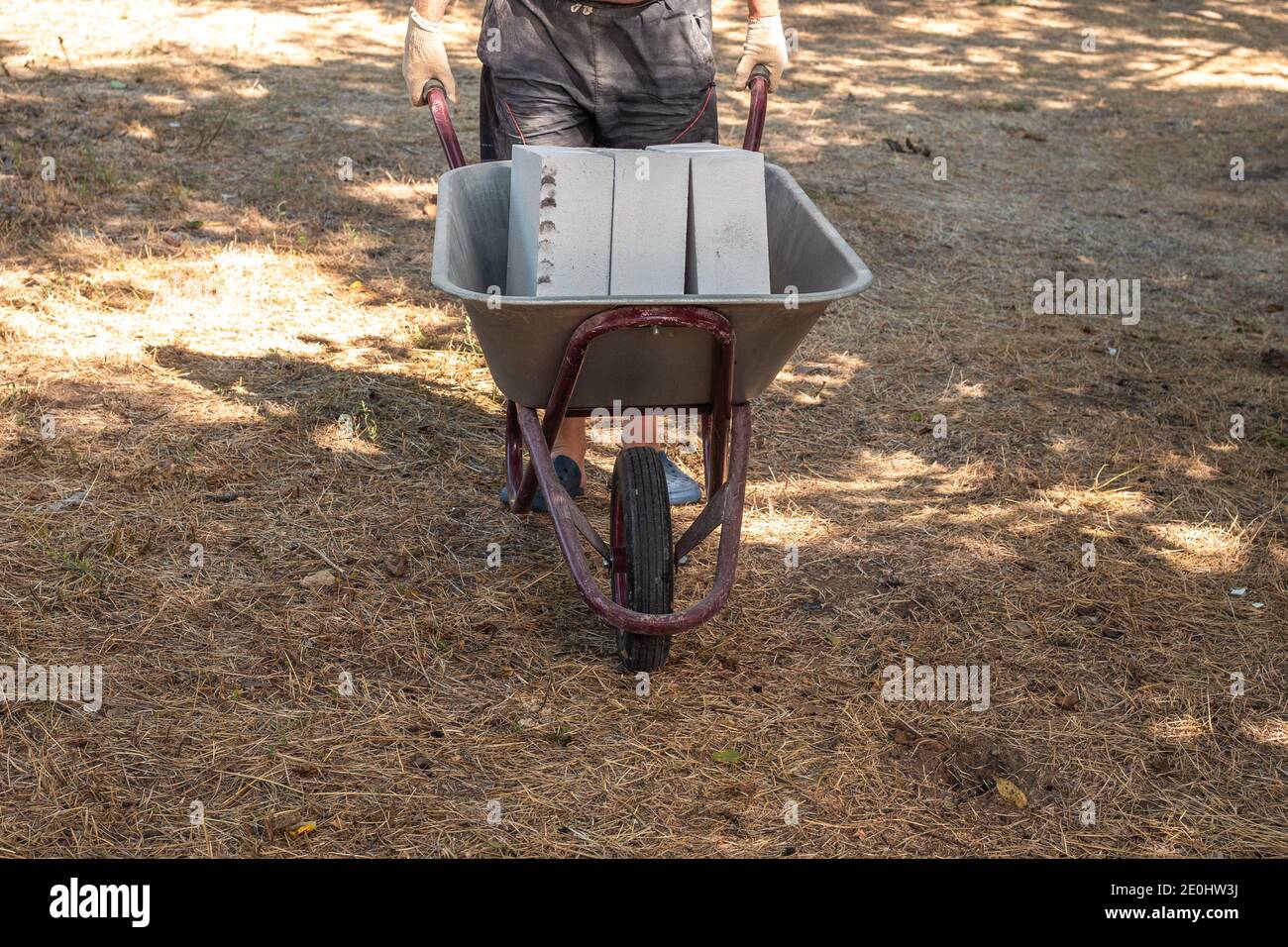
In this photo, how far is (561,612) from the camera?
3.10m

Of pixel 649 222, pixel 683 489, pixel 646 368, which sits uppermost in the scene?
pixel 649 222

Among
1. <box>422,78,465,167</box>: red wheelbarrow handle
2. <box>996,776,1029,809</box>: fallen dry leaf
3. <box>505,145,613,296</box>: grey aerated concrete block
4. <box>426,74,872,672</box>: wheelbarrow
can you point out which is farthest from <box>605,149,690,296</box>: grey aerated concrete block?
<box>996,776,1029,809</box>: fallen dry leaf

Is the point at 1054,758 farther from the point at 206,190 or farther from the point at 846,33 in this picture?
the point at 846,33

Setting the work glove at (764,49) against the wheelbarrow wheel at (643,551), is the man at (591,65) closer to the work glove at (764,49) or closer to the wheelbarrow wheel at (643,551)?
the work glove at (764,49)

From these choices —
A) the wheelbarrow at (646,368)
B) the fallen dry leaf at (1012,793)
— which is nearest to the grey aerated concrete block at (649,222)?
the wheelbarrow at (646,368)

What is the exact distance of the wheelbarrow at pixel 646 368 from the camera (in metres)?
2.45

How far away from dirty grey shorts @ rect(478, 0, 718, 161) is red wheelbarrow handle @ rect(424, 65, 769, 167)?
14 cm

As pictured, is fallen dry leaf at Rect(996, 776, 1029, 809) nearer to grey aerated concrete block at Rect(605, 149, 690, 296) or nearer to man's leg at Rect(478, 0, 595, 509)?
grey aerated concrete block at Rect(605, 149, 690, 296)

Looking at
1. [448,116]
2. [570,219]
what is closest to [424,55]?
[448,116]

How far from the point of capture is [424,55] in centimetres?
319

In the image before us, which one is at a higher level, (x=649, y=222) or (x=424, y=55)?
(x=424, y=55)

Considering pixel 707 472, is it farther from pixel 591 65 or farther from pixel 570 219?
pixel 591 65

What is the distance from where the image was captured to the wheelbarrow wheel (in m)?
2.70

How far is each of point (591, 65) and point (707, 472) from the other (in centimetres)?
111
